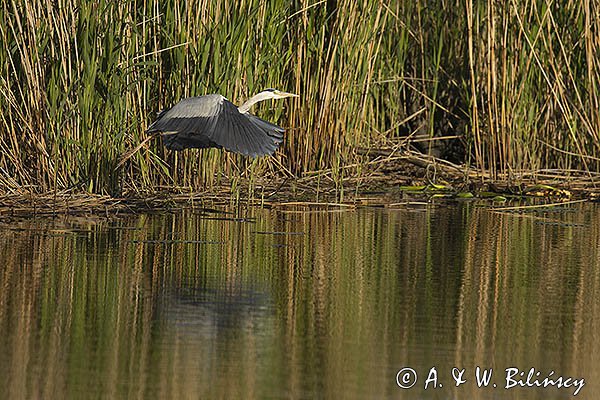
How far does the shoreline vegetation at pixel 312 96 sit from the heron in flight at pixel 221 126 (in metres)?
0.28

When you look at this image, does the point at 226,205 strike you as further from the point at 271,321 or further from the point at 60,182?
the point at 271,321

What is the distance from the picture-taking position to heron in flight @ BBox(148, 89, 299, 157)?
19.4 feet

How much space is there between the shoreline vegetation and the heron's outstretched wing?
0.29 meters

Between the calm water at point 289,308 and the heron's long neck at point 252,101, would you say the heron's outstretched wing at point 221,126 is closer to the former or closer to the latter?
the heron's long neck at point 252,101

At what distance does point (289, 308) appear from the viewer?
3932mm

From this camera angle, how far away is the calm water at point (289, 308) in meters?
3.04

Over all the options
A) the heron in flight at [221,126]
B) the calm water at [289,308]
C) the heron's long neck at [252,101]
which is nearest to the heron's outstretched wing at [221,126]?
the heron in flight at [221,126]

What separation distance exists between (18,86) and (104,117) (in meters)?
0.47

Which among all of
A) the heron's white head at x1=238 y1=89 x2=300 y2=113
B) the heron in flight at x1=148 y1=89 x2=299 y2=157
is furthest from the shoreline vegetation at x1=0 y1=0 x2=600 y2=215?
the heron's white head at x1=238 y1=89 x2=300 y2=113

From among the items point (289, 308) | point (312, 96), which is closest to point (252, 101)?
point (312, 96)

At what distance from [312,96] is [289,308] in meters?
3.88

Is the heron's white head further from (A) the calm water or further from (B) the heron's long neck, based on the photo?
(A) the calm water

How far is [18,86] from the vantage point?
630 cm

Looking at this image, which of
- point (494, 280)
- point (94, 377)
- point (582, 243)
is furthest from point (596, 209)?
point (94, 377)
